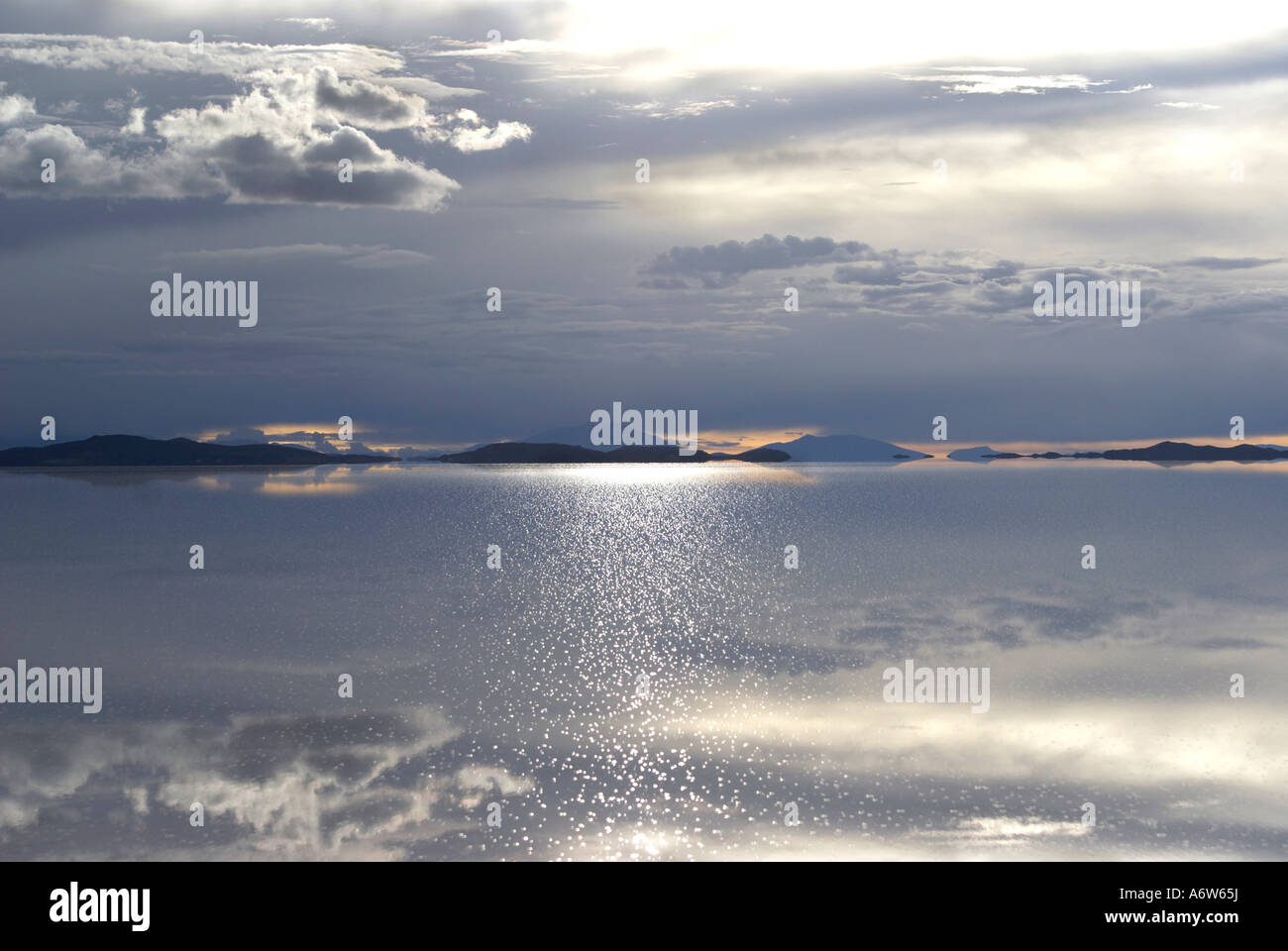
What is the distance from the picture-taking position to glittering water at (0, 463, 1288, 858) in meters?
27.9

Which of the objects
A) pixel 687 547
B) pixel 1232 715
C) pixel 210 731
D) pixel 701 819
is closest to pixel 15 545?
pixel 687 547

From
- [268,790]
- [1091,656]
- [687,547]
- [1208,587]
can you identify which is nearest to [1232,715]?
[1091,656]

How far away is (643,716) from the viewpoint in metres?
39.7

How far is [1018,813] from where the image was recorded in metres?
29.2

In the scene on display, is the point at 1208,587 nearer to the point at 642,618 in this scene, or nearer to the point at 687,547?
the point at 642,618

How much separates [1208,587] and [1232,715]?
45.6 meters

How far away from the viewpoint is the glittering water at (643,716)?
2791 centimetres
